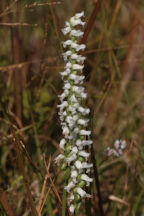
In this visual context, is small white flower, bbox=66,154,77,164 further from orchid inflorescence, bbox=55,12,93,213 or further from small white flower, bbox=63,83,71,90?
small white flower, bbox=63,83,71,90

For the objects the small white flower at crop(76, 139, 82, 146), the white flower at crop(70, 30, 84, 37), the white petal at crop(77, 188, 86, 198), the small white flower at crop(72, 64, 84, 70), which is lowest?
the white petal at crop(77, 188, 86, 198)

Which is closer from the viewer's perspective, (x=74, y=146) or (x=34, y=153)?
(x=74, y=146)

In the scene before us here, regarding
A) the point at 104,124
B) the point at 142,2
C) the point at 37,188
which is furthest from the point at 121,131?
the point at 142,2

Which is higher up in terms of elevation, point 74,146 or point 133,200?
point 74,146

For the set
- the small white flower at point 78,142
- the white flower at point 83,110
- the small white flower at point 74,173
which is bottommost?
the small white flower at point 74,173

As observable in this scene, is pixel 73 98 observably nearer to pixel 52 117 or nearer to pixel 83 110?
pixel 83 110

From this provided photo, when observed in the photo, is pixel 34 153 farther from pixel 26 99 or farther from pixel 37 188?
pixel 26 99

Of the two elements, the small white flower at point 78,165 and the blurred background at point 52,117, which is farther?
the blurred background at point 52,117

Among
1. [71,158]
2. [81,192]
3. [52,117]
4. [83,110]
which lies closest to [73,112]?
[83,110]

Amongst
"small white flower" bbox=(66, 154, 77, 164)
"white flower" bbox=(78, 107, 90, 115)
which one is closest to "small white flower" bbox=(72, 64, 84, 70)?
"white flower" bbox=(78, 107, 90, 115)

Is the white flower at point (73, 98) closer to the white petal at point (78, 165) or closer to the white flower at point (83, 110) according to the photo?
the white flower at point (83, 110)

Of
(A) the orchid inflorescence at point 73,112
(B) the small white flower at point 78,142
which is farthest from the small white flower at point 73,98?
(B) the small white flower at point 78,142
